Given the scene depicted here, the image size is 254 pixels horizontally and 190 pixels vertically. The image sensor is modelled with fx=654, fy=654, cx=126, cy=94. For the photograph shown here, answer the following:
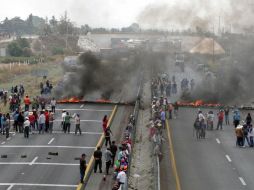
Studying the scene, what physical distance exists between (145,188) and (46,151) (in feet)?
32.7

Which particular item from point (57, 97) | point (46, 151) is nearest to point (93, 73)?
point (57, 97)

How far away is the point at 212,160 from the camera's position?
36531 mm

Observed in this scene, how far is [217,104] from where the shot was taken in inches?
2370

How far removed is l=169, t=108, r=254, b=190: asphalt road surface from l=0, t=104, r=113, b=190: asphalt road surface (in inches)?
212

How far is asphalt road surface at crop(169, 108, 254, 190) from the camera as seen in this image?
31.2 meters

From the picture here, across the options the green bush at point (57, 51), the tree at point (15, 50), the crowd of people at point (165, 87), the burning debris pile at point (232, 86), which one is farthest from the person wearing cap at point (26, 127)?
the green bush at point (57, 51)

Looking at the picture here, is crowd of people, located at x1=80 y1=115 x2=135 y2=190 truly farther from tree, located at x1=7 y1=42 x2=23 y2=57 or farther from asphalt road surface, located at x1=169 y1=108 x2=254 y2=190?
tree, located at x1=7 y1=42 x2=23 y2=57

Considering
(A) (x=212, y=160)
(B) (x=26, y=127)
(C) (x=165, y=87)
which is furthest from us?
(C) (x=165, y=87)

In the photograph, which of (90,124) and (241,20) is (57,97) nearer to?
(90,124)

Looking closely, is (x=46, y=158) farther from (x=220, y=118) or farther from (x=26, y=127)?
(x=220, y=118)

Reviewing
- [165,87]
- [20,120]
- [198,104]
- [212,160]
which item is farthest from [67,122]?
[165,87]

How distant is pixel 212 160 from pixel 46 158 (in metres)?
9.24

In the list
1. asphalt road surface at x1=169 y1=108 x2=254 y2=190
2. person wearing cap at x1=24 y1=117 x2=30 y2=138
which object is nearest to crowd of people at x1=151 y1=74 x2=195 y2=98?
asphalt road surface at x1=169 y1=108 x2=254 y2=190

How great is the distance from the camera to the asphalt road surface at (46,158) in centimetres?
3069
